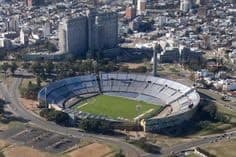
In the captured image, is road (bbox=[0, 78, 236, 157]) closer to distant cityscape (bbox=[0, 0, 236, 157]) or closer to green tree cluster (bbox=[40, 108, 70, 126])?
distant cityscape (bbox=[0, 0, 236, 157])

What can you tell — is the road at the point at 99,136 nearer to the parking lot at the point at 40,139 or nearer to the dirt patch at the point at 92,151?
the parking lot at the point at 40,139

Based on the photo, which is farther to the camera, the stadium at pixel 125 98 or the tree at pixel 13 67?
the tree at pixel 13 67

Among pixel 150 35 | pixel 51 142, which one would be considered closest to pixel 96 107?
pixel 51 142

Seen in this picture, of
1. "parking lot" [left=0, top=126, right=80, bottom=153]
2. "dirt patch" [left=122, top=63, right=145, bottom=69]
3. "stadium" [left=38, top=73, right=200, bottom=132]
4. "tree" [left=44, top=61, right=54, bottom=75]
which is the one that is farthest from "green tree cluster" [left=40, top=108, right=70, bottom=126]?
"dirt patch" [left=122, top=63, right=145, bottom=69]

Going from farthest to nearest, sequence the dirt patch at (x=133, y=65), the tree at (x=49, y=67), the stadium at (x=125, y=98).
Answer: the dirt patch at (x=133, y=65)
the tree at (x=49, y=67)
the stadium at (x=125, y=98)

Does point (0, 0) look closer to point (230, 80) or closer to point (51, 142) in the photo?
point (230, 80)

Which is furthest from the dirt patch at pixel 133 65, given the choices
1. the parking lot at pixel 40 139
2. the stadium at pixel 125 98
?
the parking lot at pixel 40 139
